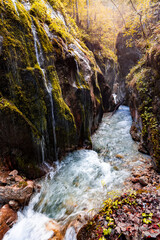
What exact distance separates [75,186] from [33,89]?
4.34m

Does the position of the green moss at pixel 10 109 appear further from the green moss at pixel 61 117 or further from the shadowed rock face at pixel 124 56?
the shadowed rock face at pixel 124 56

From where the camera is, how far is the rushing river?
3.38m

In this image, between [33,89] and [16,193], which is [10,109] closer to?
[33,89]

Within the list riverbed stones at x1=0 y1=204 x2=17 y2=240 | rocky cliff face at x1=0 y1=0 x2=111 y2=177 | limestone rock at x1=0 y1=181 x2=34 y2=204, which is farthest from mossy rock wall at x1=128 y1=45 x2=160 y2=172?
riverbed stones at x1=0 y1=204 x2=17 y2=240

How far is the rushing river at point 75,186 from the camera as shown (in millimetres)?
3375

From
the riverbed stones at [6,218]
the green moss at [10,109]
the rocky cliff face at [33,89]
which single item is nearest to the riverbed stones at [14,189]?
the riverbed stones at [6,218]

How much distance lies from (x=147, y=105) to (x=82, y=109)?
3.74 m

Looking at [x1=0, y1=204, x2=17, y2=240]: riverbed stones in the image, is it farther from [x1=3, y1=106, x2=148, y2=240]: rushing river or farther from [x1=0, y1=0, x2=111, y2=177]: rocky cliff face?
[x1=0, y1=0, x2=111, y2=177]: rocky cliff face

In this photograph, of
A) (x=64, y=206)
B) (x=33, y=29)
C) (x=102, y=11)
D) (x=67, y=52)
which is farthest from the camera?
(x=102, y=11)

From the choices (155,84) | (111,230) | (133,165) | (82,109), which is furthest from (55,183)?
(155,84)

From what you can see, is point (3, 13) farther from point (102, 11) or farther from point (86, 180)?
point (102, 11)

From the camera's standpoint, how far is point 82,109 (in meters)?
7.65

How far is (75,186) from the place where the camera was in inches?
185

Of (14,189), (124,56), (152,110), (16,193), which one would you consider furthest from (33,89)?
(124,56)
